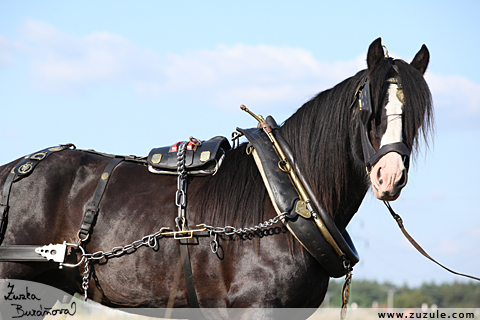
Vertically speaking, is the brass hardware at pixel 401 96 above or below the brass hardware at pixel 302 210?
above

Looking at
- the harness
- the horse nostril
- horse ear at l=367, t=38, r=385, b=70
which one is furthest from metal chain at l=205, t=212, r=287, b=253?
horse ear at l=367, t=38, r=385, b=70

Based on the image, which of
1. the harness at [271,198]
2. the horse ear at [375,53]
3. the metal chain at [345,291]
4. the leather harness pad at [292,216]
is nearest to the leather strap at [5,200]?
the harness at [271,198]

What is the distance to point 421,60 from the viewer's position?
Result: 3.76m

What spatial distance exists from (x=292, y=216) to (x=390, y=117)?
980 millimetres

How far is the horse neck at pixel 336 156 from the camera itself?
Answer: 3566mm

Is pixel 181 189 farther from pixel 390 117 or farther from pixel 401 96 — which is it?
pixel 401 96

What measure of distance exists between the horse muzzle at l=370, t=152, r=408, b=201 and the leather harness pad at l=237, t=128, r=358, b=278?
0.57m

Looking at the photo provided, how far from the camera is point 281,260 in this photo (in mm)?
3412

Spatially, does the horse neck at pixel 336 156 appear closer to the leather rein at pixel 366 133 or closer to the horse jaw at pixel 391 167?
the leather rein at pixel 366 133

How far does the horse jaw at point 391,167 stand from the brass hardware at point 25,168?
2794 mm

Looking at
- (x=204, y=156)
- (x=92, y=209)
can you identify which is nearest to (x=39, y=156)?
(x=92, y=209)

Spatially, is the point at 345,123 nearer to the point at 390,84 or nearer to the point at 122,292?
the point at 390,84

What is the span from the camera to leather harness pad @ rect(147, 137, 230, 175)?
3.81 m

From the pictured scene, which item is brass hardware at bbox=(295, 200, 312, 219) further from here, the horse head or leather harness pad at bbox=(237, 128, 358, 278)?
the horse head
